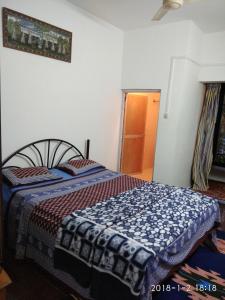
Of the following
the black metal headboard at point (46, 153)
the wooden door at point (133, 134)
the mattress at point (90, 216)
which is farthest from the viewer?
the wooden door at point (133, 134)

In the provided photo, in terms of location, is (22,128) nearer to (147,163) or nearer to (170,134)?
(170,134)

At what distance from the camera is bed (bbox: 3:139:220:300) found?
57.7 inches

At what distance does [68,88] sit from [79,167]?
113 cm

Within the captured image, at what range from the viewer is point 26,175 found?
2.51m

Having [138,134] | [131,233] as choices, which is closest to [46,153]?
[131,233]

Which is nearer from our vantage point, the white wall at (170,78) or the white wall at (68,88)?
the white wall at (68,88)

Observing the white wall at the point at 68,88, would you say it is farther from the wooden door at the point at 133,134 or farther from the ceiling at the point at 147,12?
the wooden door at the point at 133,134

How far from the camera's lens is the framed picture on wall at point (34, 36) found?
2496mm

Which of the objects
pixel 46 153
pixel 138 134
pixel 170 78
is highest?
pixel 170 78

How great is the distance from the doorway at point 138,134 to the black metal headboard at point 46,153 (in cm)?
139

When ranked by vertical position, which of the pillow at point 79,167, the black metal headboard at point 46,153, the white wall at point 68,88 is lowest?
the pillow at point 79,167

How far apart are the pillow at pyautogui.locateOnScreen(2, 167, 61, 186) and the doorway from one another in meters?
2.17

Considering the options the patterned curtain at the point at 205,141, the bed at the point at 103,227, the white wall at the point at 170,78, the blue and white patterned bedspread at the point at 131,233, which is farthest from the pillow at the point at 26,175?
the patterned curtain at the point at 205,141

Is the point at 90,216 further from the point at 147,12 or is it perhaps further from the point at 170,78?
the point at 147,12
